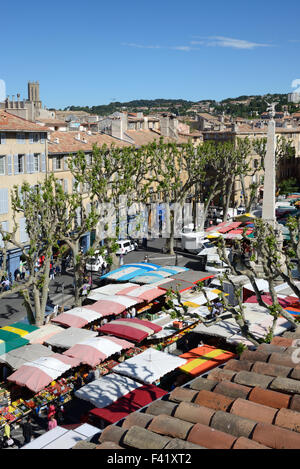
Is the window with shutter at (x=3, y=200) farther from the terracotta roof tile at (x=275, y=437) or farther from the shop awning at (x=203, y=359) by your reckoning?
the terracotta roof tile at (x=275, y=437)

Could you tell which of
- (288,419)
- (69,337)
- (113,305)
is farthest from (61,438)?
(113,305)

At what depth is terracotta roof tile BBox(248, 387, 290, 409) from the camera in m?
9.66

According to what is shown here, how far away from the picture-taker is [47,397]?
17.6 meters

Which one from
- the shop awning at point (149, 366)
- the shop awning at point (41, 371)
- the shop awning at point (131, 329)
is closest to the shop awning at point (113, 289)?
the shop awning at point (131, 329)

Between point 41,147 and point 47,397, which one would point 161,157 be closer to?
point 41,147

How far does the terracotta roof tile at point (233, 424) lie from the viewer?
8453 millimetres

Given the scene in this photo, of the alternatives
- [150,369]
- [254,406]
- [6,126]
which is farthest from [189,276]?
[254,406]

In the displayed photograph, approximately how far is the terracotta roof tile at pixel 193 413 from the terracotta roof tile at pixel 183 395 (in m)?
0.73

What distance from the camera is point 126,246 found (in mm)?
41812

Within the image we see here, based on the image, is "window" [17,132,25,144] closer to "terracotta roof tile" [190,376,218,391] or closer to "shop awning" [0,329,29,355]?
"shop awning" [0,329,29,355]

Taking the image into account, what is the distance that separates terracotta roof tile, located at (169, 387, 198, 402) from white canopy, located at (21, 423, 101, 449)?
8.58 feet

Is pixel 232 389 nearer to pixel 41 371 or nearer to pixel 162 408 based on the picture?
pixel 162 408

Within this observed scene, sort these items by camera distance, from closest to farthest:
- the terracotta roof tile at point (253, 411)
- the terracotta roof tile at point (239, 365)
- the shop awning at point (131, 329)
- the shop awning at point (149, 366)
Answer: the terracotta roof tile at point (253, 411) < the terracotta roof tile at point (239, 365) < the shop awning at point (149, 366) < the shop awning at point (131, 329)

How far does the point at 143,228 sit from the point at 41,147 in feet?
43.2
